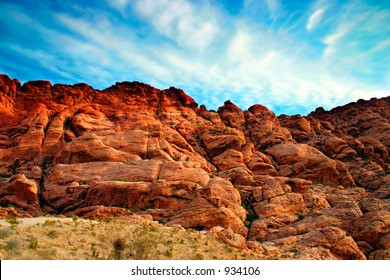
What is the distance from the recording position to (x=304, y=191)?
52.8m

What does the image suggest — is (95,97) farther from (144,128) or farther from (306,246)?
(306,246)

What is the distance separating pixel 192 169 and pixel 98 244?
3106cm

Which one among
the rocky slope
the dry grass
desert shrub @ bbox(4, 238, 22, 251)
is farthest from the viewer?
the rocky slope

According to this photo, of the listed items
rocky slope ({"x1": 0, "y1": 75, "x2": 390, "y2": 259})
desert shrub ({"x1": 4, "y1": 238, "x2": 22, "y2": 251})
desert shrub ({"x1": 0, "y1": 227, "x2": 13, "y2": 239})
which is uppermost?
rocky slope ({"x1": 0, "y1": 75, "x2": 390, "y2": 259})

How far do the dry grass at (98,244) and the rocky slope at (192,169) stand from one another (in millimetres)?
4127

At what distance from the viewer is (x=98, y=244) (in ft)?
73.1

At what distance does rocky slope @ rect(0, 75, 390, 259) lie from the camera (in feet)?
128

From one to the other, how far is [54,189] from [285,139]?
2384 inches

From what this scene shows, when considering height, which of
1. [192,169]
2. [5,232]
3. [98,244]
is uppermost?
[192,169]

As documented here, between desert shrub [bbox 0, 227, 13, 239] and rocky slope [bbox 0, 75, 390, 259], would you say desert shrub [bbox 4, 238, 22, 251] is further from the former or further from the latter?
rocky slope [bbox 0, 75, 390, 259]

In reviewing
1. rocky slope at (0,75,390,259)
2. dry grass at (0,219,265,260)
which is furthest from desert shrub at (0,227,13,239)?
rocky slope at (0,75,390,259)

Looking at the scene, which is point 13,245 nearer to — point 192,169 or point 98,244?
point 98,244

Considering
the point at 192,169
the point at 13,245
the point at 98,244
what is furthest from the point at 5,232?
the point at 192,169

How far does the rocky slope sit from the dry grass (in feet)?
13.5
